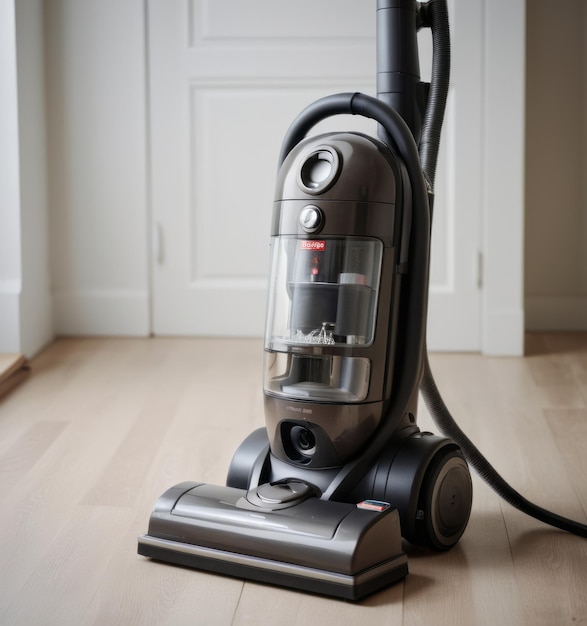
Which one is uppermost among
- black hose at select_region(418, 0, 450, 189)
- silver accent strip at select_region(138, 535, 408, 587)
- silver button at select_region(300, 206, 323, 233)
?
black hose at select_region(418, 0, 450, 189)

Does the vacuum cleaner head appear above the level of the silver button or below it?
below

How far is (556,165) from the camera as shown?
3.31 meters

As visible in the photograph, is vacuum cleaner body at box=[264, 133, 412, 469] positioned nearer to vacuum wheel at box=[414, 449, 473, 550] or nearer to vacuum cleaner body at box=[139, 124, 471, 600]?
vacuum cleaner body at box=[139, 124, 471, 600]

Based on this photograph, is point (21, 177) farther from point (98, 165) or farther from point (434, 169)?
point (434, 169)

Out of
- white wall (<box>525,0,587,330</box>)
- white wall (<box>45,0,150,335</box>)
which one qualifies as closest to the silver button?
white wall (<box>45,0,150,335</box>)

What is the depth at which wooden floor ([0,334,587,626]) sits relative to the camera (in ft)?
4.20

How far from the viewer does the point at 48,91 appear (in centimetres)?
319

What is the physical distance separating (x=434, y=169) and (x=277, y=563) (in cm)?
67

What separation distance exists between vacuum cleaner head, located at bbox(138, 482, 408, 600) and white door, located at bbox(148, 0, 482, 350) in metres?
1.78

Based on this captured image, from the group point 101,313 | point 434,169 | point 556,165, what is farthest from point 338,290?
point 556,165

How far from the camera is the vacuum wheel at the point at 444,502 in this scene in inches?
55.9

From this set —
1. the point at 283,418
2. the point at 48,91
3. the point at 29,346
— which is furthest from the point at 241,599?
the point at 48,91

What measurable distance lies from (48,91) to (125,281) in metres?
0.67

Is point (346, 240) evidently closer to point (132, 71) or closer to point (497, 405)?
point (497, 405)
